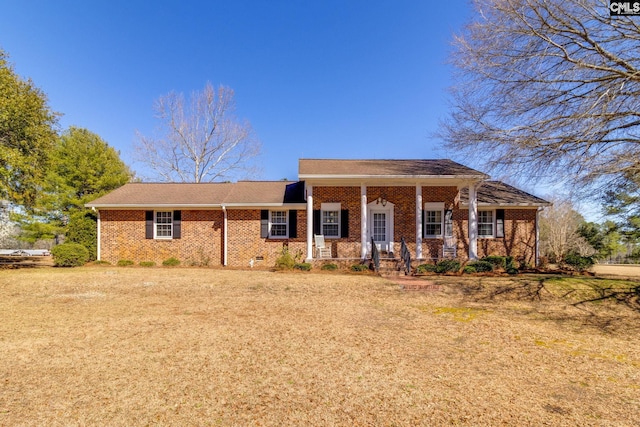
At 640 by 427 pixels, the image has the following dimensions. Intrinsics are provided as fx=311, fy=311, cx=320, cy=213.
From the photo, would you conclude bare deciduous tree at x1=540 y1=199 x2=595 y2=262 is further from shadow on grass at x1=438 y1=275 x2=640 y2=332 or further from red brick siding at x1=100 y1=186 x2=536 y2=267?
shadow on grass at x1=438 y1=275 x2=640 y2=332

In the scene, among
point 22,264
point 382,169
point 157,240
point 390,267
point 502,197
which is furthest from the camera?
point 22,264

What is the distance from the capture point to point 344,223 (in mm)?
15156

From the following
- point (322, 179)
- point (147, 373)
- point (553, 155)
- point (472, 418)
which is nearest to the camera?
point (472, 418)

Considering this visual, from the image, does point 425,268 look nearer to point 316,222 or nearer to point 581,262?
point 316,222

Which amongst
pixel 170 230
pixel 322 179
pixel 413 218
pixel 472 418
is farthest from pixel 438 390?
pixel 170 230

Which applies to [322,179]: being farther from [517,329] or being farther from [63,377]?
[63,377]

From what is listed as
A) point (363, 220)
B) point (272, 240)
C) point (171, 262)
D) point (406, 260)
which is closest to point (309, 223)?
point (272, 240)

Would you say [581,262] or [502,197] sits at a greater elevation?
[502,197]

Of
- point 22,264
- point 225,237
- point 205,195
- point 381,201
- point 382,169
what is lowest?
point 22,264

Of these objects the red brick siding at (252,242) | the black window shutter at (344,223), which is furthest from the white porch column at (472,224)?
the red brick siding at (252,242)

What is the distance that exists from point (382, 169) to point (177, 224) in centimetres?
1048

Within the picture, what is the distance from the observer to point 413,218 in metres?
15.3

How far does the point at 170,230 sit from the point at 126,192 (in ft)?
12.6

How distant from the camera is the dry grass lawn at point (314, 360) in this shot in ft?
10.3
